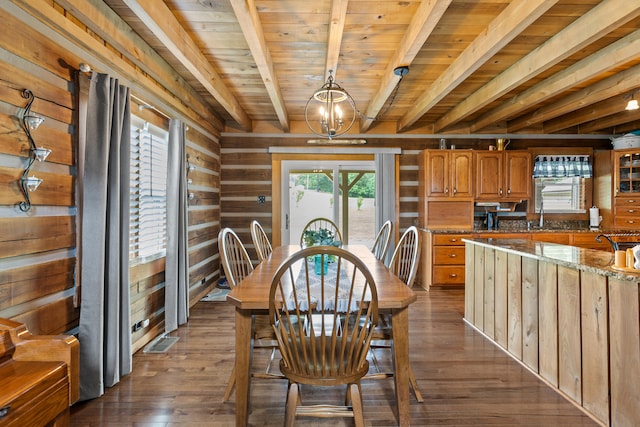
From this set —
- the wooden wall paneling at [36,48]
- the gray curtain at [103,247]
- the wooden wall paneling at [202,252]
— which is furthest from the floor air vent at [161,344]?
the wooden wall paneling at [36,48]

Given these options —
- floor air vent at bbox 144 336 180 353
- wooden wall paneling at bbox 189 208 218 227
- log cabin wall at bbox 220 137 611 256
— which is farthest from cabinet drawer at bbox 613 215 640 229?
floor air vent at bbox 144 336 180 353

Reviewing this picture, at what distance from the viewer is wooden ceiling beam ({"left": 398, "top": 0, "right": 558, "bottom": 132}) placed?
2094mm

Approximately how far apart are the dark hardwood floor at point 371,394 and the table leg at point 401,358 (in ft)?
0.47

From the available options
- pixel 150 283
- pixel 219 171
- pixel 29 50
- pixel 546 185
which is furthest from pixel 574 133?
pixel 29 50

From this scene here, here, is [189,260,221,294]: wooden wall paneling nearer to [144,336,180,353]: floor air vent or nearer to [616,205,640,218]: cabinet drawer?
[144,336,180,353]: floor air vent

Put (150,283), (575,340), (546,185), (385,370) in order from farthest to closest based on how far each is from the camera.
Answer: (546,185)
(150,283)
(385,370)
(575,340)

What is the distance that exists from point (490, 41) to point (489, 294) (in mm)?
2094

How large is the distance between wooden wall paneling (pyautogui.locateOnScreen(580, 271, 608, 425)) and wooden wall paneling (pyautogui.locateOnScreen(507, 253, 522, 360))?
621 millimetres

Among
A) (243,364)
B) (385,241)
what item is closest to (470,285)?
(385,241)

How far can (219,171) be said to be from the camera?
18.0ft

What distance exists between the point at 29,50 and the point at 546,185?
6.26m

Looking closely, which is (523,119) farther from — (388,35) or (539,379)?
(539,379)

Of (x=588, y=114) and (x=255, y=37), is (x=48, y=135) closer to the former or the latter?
(x=255, y=37)

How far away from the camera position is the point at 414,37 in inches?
96.0
